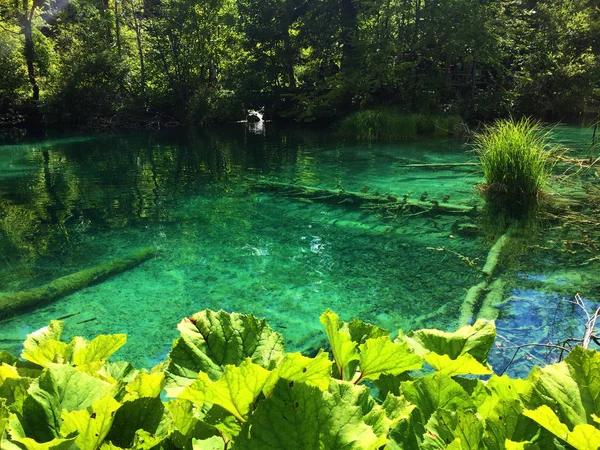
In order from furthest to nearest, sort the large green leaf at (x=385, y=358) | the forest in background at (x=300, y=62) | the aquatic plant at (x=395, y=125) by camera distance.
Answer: the forest in background at (x=300, y=62), the aquatic plant at (x=395, y=125), the large green leaf at (x=385, y=358)

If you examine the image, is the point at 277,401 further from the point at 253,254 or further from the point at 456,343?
the point at 253,254

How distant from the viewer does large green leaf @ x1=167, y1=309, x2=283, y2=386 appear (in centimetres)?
74

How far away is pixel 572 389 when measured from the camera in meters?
0.66

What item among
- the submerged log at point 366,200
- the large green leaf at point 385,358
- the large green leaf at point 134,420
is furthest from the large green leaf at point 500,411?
the submerged log at point 366,200

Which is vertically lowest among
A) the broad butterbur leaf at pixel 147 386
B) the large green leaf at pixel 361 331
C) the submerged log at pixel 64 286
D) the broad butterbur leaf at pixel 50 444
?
the submerged log at pixel 64 286

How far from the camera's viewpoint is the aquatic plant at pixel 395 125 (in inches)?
539

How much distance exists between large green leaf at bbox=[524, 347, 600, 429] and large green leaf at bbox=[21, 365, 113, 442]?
2.14 ft

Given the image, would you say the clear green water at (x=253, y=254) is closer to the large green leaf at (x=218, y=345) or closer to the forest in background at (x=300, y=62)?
the large green leaf at (x=218, y=345)

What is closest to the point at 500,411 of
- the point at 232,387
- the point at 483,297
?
the point at 232,387

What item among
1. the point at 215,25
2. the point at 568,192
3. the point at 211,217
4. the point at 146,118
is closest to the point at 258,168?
the point at 211,217

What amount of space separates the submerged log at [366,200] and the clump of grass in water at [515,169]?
2.15ft

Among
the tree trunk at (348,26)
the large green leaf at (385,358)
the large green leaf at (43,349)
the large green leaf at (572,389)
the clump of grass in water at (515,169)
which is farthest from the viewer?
the tree trunk at (348,26)

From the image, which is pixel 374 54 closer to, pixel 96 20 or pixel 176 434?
pixel 96 20

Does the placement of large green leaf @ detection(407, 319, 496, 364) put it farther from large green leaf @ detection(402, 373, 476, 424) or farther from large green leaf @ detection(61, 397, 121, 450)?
large green leaf @ detection(61, 397, 121, 450)
